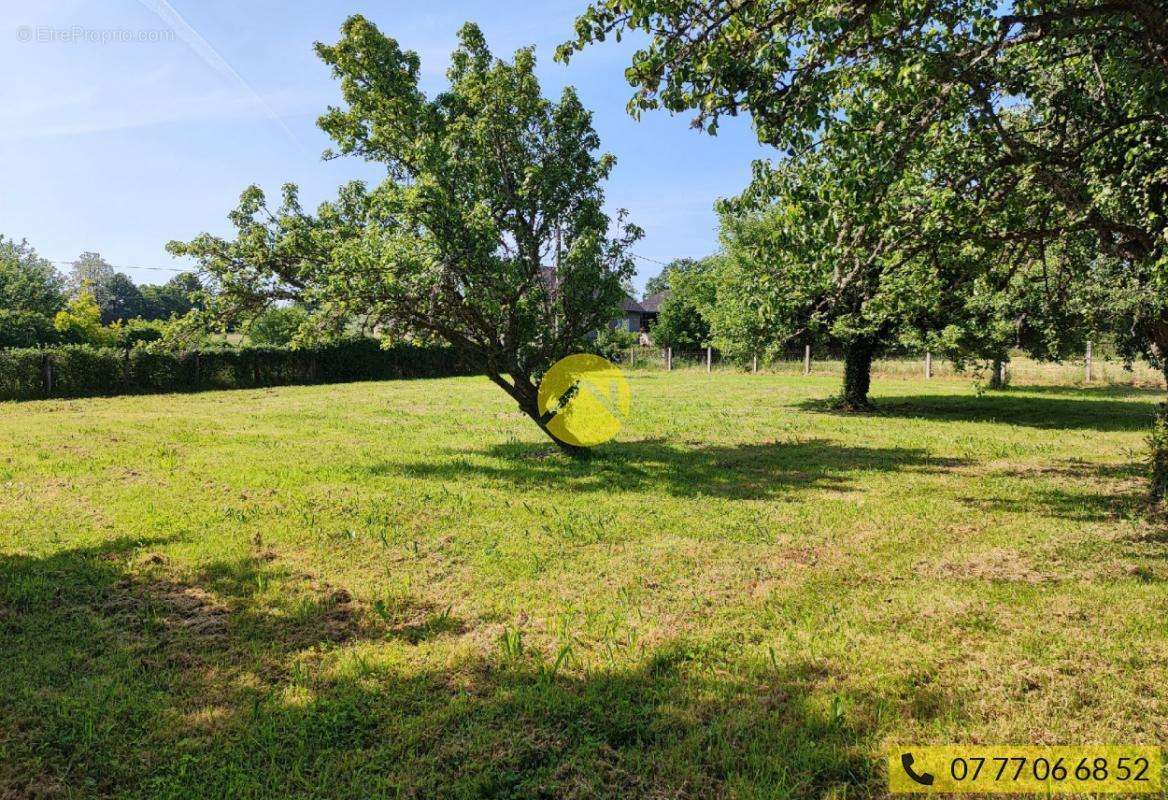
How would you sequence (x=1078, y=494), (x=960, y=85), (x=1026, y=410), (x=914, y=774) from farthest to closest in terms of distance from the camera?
1. (x=1026, y=410)
2. (x=1078, y=494)
3. (x=960, y=85)
4. (x=914, y=774)

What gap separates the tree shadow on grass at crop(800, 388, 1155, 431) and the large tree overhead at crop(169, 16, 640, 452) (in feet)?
36.4

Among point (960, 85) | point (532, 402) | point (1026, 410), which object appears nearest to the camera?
point (960, 85)

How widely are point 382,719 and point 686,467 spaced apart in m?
7.38

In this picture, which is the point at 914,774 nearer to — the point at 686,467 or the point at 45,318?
Result: the point at 686,467

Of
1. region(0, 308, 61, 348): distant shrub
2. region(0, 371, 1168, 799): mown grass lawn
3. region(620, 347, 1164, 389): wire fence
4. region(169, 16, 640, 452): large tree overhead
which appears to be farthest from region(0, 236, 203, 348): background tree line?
region(620, 347, 1164, 389): wire fence

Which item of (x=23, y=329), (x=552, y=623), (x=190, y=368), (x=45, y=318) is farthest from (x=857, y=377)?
(x=45, y=318)

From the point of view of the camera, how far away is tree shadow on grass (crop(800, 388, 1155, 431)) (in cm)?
1558

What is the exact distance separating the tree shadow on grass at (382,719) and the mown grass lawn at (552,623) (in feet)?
0.06

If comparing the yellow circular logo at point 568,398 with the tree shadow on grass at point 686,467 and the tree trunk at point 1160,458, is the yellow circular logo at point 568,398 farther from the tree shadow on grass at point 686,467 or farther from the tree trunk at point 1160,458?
the tree trunk at point 1160,458

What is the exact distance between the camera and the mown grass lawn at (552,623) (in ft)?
10.4

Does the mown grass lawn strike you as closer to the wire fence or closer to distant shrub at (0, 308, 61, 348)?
the wire fence

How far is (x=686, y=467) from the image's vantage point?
1026 centimetres

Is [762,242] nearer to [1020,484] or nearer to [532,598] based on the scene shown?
[532,598]

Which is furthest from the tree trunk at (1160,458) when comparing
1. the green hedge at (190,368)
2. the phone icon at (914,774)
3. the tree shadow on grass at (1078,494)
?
the green hedge at (190,368)
